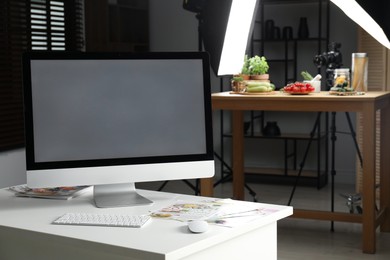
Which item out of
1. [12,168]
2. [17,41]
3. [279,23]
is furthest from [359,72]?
[12,168]

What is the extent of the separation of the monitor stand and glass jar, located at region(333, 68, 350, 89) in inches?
79.6

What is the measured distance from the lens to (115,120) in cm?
214

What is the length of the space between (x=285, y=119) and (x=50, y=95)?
14.3 ft

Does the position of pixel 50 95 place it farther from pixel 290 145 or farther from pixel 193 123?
pixel 290 145

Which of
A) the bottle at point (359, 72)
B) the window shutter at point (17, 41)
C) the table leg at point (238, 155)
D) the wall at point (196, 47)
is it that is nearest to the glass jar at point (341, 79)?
the bottle at point (359, 72)

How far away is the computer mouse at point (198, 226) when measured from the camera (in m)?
1.73

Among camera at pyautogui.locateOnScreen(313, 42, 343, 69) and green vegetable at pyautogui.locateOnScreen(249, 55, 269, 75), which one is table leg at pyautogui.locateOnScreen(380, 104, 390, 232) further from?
green vegetable at pyautogui.locateOnScreen(249, 55, 269, 75)

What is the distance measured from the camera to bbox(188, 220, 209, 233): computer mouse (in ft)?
5.66

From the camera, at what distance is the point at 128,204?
207cm

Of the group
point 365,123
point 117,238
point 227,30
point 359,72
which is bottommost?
point 117,238

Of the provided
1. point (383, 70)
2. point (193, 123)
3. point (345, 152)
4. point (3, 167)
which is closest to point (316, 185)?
point (345, 152)

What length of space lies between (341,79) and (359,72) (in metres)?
0.21

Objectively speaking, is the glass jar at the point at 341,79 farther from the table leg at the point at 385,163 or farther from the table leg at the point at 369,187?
the table leg at the point at 385,163

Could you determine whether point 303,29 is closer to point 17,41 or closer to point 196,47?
point 196,47
